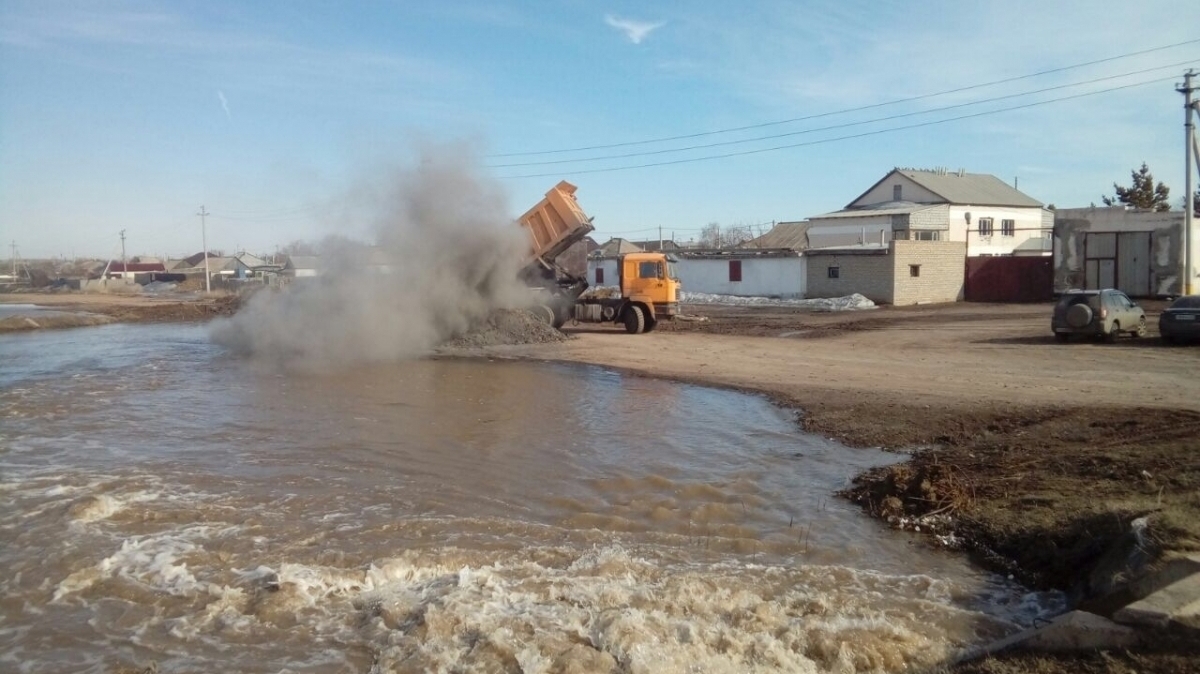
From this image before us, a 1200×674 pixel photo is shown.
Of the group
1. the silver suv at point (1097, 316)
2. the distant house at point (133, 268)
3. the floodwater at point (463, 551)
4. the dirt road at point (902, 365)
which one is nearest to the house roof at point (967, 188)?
the dirt road at point (902, 365)

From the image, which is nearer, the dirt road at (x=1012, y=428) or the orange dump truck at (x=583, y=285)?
the dirt road at (x=1012, y=428)

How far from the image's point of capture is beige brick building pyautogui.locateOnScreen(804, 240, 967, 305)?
125 ft

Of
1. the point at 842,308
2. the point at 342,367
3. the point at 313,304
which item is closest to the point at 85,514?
the point at 342,367

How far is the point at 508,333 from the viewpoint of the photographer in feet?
81.5

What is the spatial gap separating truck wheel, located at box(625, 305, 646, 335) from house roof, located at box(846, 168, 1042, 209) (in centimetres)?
3539

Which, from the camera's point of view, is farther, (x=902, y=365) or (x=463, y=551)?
(x=902, y=365)

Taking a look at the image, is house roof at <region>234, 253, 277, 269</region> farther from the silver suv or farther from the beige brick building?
the silver suv

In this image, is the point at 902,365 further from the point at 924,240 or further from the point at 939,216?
the point at 939,216

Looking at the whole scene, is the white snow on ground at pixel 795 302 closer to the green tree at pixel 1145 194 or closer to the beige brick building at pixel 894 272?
the beige brick building at pixel 894 272

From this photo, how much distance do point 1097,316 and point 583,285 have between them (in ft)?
47.8

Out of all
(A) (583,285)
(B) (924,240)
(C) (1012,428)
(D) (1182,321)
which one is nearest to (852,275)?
(B) (924,240)

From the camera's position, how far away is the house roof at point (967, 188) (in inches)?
2228

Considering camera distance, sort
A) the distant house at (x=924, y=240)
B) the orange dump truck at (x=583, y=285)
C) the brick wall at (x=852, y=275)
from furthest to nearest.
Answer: the distant house at (x=924, y=240), the brick wall at (x=852, y=275), the orange dump truck at (x=583, y=285)

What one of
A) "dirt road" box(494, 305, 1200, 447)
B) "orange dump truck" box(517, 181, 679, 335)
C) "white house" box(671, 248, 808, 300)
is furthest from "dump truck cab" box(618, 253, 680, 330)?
"white house" box(671, 248, 808, 300)
